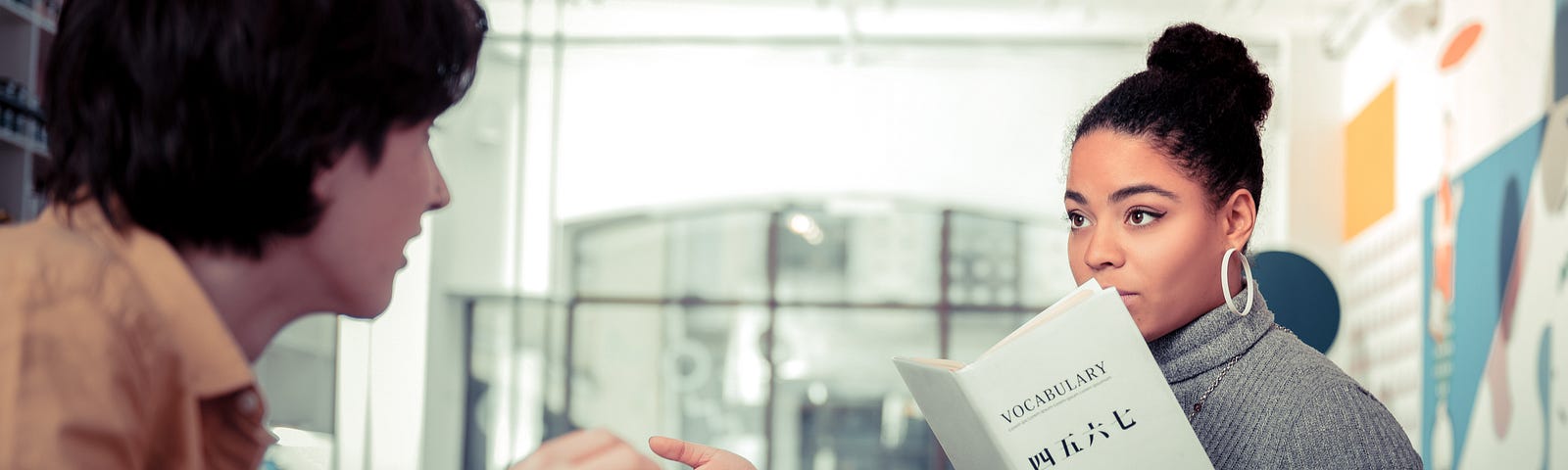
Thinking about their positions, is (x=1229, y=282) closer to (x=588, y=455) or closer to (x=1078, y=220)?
(x=1078, y=220)

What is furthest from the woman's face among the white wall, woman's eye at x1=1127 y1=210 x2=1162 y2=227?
the white wall

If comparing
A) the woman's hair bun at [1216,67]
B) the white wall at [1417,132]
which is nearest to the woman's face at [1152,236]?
the woman's hair bun at [1216,67]

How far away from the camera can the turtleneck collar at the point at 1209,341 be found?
131 centimetres

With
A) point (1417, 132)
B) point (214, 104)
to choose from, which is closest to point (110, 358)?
point (214, 104)

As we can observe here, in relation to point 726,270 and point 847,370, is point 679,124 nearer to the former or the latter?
point 726,270

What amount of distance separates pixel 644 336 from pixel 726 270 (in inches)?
29.0

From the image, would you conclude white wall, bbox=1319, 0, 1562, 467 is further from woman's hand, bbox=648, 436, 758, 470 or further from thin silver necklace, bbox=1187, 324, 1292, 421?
woman's hand, bbox=648, 436, 758, 470

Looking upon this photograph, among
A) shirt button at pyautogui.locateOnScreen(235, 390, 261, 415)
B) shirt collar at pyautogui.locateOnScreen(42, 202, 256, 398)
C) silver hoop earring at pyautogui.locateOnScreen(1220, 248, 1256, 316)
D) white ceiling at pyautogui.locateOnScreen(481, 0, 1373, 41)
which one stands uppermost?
white ceiling at pyautogui.locateOnScreen(481, 0, 1373, 41)

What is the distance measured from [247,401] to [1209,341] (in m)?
0.91

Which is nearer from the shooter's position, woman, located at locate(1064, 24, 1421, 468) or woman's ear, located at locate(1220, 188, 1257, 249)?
woman, located at locate(1064, 24, 1421, 468)

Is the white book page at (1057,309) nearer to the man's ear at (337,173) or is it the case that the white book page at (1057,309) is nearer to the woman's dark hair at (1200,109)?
the woman's dark hair at (1200,109)

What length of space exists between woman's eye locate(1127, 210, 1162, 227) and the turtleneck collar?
0.36 ft

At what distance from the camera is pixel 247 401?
73 centimetres

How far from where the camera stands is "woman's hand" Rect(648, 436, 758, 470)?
1121mm
